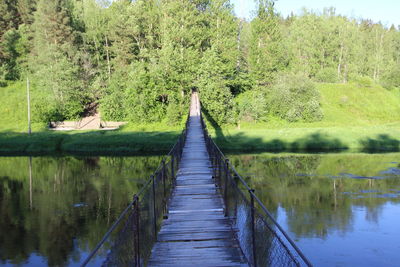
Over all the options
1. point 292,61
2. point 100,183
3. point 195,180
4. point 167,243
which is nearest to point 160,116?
point 100,183

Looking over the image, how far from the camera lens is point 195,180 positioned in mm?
12078

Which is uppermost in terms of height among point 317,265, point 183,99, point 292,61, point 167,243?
point 292,61

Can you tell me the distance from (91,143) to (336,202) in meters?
21.7

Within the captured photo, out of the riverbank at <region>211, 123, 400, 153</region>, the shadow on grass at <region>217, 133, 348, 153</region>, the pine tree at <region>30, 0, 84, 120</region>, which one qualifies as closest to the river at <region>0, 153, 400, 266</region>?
the shadow on grass at <region>217, 133, 348, 153</region>

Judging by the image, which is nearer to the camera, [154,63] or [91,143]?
[91,143]

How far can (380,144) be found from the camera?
3216 cm

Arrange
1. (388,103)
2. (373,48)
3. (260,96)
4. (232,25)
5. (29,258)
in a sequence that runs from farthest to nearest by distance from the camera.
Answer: (373,48) → (388,103) → (232,25) → (260,96) → (29,258)

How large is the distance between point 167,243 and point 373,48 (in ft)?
247

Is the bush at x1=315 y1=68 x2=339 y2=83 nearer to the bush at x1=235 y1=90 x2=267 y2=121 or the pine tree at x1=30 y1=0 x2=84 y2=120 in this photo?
the bush at x1=235 y1=90 x2=267 y2=121

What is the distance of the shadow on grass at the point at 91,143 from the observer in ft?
105

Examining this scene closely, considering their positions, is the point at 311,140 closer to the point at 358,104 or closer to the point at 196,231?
the point at 358,104

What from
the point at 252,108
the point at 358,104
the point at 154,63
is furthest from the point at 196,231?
the point at 358,104

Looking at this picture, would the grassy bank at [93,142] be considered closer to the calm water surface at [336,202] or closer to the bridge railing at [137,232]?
the calm water surface at [336,202]

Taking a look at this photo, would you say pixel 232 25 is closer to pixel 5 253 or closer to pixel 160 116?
pixel 160 116
